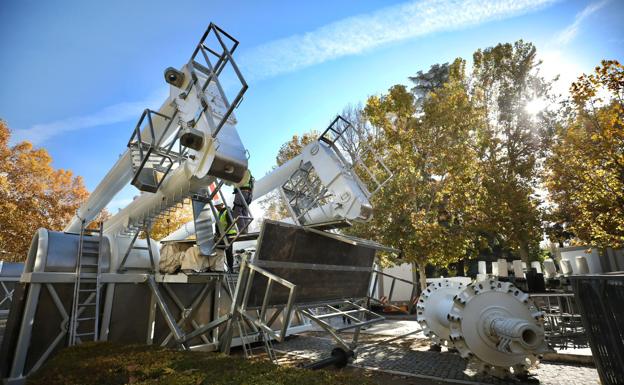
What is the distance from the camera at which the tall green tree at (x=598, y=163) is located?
11.7 m

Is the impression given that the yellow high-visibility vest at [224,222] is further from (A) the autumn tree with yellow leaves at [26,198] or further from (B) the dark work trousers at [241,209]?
(A) the autumn tree with yellow leaves at [26,198]

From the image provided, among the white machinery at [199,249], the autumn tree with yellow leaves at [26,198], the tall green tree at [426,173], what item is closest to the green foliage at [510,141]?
the tall green tree at [426,173]

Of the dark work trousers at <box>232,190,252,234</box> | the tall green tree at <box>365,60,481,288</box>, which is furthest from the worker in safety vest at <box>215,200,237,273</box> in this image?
the tall green tree at <box>365,60,481,288</box>

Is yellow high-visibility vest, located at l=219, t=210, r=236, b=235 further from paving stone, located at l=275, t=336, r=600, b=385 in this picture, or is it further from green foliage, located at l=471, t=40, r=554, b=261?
green foliage, located at l=471, t=40, r=554, b=261

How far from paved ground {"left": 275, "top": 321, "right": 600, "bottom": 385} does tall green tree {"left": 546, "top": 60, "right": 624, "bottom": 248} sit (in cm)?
923

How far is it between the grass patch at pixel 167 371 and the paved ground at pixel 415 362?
136 inches

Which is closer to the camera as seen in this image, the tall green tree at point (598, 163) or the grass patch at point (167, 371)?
the grass patch at point (167, 371)

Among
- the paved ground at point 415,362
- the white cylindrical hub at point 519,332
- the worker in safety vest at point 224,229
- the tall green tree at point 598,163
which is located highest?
the tall green tree at point 598,163

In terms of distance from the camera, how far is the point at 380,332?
1164cm

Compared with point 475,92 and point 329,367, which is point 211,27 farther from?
point 475,92

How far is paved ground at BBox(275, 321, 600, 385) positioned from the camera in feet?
18.7

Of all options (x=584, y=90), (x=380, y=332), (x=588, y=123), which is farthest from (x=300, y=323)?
(x=588, y=123)

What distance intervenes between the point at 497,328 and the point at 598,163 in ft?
39.1

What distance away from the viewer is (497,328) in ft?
16.6
